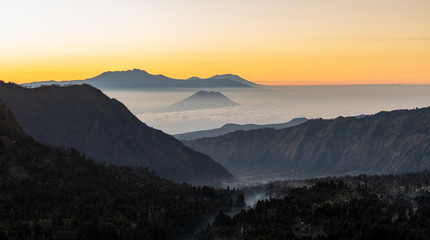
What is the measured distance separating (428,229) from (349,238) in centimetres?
2734

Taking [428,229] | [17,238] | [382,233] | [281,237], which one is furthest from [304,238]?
[17,238]

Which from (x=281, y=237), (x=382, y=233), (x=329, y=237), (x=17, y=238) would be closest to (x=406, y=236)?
(x=382, y=233)

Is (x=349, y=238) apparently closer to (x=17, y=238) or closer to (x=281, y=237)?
(x=281, y=237)

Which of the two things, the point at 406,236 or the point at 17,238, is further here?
the point at 17,238

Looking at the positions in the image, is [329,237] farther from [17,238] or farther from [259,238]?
[17,238]

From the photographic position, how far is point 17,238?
200 metres

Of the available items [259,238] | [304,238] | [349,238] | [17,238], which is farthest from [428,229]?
[17,238]

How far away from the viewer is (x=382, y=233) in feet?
632

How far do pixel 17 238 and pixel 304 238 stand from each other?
96.6 metres

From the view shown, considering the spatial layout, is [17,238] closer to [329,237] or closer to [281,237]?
[281,237]

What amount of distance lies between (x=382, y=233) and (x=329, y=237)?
56.3 feet

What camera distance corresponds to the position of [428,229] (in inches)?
7721

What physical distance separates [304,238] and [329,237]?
923 centimetres

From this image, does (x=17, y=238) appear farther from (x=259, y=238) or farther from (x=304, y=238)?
(x=304, y=238)
